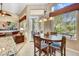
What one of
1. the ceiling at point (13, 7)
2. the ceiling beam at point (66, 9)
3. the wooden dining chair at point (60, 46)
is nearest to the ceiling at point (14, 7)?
the ceiling at point (13, 7)

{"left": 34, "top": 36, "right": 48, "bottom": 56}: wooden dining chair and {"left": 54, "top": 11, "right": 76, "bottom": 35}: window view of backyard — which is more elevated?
{"left": 54, "top": 11, "right": 76, "bottom": 35}: window view of backyard

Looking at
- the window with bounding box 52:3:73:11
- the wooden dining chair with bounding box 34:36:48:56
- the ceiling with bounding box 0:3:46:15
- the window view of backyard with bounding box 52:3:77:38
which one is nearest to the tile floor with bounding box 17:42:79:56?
the wooden dining chair with bounding box 34:36:48:56

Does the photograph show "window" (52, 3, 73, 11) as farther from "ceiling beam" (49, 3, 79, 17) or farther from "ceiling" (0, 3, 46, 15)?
"ceiling" (0, 3, 46, 15)

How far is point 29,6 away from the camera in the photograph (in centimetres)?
229

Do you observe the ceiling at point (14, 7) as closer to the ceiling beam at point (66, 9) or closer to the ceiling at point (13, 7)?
the ceiling at point (13, 7)


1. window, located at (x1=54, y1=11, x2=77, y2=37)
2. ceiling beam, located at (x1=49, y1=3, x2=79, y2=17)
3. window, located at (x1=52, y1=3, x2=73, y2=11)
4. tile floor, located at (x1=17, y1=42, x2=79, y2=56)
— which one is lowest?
tile floor, located at (x1=17, y1=42, x2=79, y2=56)

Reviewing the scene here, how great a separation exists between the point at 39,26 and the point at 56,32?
0.30 m

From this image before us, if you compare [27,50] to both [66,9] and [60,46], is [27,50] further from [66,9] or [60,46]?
[66,9]

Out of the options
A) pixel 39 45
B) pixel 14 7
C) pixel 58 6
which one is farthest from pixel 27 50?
pixel 58 6

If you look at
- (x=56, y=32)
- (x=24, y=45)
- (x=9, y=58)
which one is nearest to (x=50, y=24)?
(x=56, y=32)

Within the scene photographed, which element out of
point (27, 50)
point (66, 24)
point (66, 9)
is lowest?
point (27, 50)

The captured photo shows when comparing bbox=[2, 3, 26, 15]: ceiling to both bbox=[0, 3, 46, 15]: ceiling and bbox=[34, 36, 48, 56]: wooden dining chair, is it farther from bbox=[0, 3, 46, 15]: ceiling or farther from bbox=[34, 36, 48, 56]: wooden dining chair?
bbox=[34, 36, 48, 56]: wooden dining chair

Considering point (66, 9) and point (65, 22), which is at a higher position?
point (66, 9)

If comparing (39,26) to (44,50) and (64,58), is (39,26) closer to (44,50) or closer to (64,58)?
(44,50)
